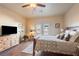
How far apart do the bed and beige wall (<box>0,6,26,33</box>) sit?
665 millimetres

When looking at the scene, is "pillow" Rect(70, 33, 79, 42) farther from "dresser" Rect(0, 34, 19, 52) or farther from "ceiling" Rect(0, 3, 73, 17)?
"dresser" Rect(0, 34, 19, 52)

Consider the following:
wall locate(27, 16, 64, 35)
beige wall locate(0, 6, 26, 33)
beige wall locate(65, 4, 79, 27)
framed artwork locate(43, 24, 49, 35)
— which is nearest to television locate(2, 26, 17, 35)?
beige wall locate(0, 6, 26, 33)

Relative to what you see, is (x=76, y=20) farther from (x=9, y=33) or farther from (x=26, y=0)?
(x=9, y=33)

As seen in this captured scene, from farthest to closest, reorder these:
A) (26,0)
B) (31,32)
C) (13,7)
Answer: (31,32), (13,7), (26,0)

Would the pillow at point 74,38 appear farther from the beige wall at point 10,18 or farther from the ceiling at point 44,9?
the beige wall at point 10,18

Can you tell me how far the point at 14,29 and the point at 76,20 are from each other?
1.67 metres

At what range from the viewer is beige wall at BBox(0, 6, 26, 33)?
111 inches

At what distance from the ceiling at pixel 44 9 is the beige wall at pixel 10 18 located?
0.37 ft

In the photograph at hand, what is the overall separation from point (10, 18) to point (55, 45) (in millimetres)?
1390

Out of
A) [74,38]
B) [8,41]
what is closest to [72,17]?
[74,38]

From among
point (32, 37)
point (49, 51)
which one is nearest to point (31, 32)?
point (32, 37)

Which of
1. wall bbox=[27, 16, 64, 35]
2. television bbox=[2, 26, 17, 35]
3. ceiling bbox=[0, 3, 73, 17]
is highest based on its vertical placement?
ceiling bbox=[0, 3, 73, 17]

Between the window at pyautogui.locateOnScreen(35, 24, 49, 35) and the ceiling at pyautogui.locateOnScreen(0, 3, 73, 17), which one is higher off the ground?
the ceiling at pyautogui.locateOnScreen(0, 3, 73, 17)

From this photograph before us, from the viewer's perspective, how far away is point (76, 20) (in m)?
2.85
